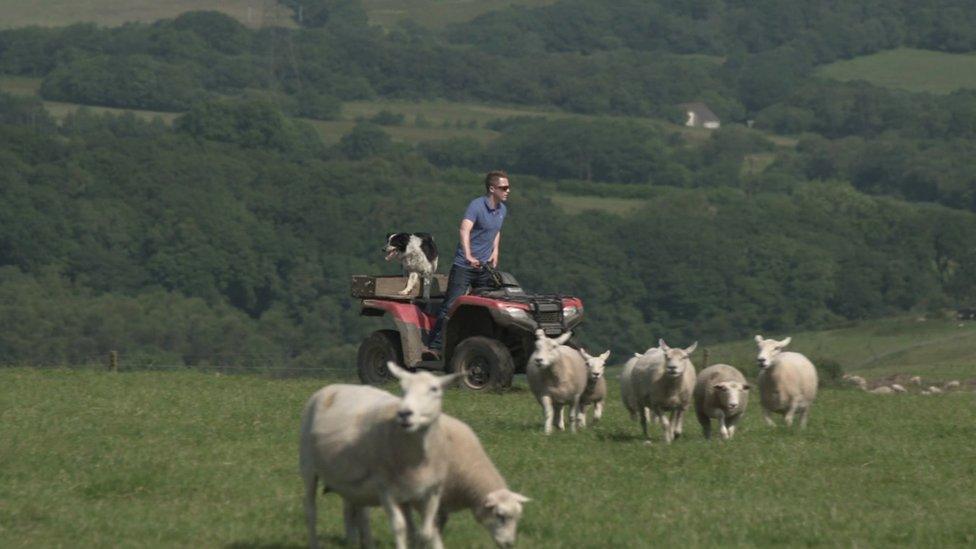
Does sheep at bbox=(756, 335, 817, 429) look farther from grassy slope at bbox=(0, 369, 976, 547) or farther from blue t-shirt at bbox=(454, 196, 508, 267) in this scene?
blue t-shirt at bbox=(454, 196, 508, 267)

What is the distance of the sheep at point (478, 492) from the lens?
12023mm

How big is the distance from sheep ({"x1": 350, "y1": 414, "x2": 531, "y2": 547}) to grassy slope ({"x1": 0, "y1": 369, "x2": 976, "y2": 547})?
0.57 meters

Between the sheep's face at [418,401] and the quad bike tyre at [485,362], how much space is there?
11.7 m

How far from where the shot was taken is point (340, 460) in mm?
11875

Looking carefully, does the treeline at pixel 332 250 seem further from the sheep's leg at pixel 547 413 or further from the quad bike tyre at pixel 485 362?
the sheep's leg at pixel 547 413

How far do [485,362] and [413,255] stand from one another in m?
2.09

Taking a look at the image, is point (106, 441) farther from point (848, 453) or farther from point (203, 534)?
point (848, 453)

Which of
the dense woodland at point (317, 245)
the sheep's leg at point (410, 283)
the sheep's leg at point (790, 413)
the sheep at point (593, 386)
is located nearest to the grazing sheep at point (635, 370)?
the sheep at point (593, 386)

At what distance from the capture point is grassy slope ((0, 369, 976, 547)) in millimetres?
13180

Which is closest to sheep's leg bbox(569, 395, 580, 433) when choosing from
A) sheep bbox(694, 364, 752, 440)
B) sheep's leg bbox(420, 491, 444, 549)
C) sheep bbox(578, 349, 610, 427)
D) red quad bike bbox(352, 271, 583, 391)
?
sheep bbox(578, 349, 610, 427)

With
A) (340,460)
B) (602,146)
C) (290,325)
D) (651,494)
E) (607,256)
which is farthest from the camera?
(602,146)

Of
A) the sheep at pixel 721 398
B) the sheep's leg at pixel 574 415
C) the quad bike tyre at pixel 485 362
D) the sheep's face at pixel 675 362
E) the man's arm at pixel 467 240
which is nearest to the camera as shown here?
the sheep's face at pixel 675 362

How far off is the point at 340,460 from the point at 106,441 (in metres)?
6.35

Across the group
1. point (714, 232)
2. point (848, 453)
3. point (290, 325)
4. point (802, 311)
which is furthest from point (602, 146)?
point (848, 453)
